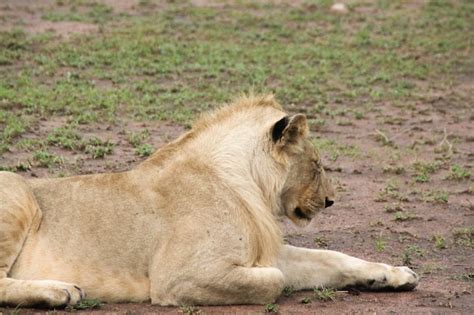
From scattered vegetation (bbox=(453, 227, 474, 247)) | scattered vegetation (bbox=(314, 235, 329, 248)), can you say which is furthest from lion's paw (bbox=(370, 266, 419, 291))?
scattered vegetation (bbox=(453, 227, 474, 247))

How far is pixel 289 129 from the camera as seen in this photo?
18.1 ft

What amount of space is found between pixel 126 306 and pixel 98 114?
539 centimetres

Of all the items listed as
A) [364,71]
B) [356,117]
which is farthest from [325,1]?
[356,117]

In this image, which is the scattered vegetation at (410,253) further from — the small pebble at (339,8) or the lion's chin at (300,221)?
the small pebble at (339,8)

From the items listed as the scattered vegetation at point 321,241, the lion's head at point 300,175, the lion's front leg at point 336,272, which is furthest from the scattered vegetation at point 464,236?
the lion's head at point 300,175

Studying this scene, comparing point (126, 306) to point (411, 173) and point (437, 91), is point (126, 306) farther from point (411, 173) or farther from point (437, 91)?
point (437, 91)

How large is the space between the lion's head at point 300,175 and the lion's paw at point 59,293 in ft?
4.28

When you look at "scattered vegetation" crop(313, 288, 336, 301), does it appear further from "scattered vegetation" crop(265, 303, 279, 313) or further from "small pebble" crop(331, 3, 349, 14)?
"small pebble" crop(331, 3, 349, 14)

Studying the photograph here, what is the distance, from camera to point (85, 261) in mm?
5223

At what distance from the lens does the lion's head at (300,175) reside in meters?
5.55

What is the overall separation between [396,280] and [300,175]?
812 millimetres

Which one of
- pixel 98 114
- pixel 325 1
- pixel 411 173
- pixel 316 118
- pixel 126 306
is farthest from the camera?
pixel 325 1

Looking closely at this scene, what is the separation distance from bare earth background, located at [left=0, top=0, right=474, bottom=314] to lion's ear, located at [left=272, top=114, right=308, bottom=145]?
90 cm

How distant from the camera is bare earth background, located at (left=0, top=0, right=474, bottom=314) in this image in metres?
7.02
